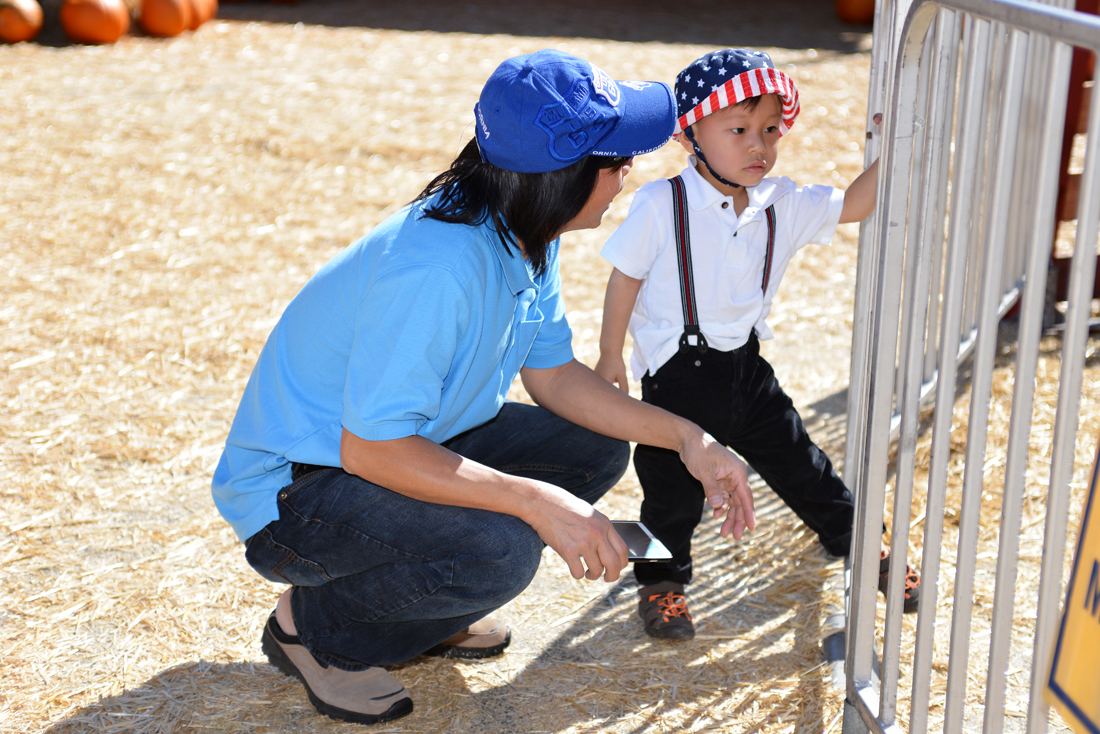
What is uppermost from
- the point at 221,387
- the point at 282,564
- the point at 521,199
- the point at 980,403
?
the point at 521,199

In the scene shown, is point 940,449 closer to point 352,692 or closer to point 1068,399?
point 1068,399

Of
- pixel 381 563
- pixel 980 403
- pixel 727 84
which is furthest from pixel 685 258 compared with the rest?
pixel 980 403

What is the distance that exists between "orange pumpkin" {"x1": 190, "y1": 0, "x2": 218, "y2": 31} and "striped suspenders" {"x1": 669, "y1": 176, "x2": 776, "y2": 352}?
8.37 meters

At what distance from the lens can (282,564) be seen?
218cm

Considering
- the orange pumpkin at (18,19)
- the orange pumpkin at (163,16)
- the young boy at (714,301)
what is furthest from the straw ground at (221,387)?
the orange pumpkin at (163,16)

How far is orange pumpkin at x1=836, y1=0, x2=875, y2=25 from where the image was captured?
36.0 ft

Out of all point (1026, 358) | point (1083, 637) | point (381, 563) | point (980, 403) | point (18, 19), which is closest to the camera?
point (1083, 637)

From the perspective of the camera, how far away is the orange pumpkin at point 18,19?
8562mm

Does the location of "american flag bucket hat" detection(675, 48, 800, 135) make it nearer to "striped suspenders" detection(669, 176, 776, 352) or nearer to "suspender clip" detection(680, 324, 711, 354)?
"striped suspenders" detection(669, 176, 776, 352)

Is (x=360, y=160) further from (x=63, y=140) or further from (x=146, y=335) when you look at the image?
(x=146, y=335)

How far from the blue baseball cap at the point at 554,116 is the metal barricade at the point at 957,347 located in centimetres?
46

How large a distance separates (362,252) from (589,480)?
0.78m

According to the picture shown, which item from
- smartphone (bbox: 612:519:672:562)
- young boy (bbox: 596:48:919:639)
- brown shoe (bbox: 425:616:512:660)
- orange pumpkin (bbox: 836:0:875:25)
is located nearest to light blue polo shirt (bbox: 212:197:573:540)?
young boy (bbox: 596:48:919:639)

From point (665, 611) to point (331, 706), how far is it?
82 centimetres
